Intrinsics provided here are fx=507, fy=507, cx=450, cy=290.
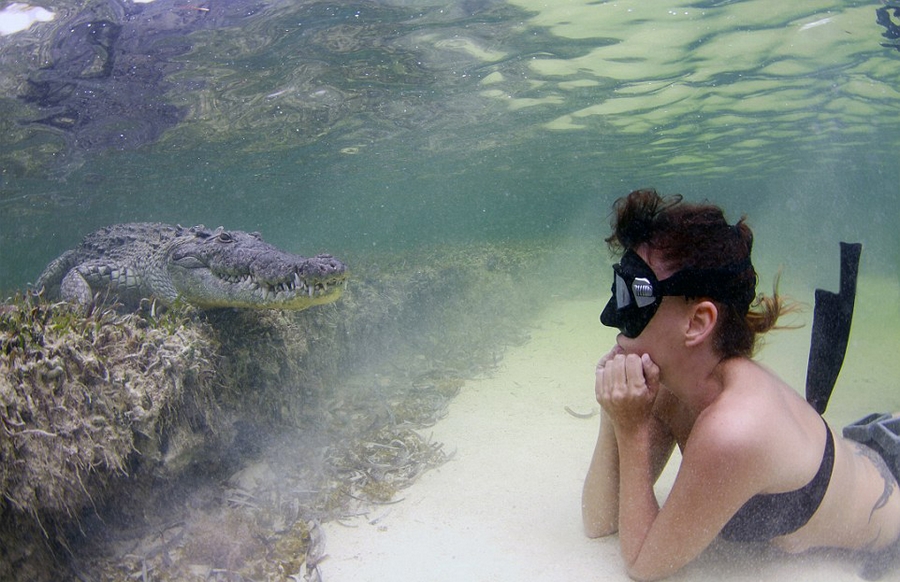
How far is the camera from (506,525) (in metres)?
3.53

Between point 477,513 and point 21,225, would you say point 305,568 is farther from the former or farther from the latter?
point 21,225

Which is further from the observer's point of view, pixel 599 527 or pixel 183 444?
pixel 183 444

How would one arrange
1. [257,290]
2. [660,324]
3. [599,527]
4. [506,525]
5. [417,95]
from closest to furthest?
[660,324], [599,527], [506,525], [257,290], [417,95]

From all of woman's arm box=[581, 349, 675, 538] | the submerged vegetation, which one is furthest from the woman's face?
the submerged vegetation

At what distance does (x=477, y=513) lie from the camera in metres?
3.78

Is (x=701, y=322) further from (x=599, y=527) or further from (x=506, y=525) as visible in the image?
(x=506, y=525)

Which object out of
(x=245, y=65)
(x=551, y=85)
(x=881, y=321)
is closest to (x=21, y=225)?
(x=245, y=65)

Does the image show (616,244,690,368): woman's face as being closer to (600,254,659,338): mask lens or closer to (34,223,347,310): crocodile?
(600,254,659,338): mask lens

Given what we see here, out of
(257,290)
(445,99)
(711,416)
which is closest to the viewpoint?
(711,416)

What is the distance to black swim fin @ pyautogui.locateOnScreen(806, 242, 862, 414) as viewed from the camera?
9.46ft

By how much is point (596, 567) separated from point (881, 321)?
1440 cm

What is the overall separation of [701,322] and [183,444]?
3596 mm

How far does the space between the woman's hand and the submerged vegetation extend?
7.34ft

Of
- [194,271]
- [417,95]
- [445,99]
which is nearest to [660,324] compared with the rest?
[194,271]
